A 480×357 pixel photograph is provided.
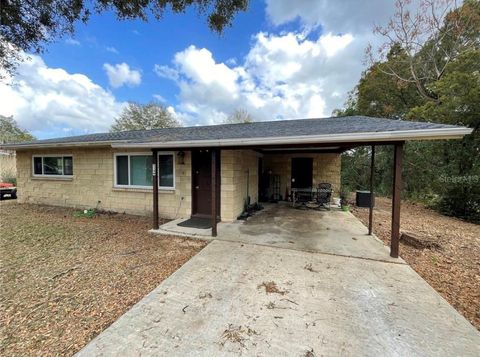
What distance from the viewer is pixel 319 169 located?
33.0 ft

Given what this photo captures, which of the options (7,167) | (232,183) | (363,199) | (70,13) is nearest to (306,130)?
(232,183)

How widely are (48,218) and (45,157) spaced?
3117 millimetres

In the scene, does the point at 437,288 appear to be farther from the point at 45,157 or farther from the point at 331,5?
the point at 45,157

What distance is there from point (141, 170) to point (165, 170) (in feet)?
2.70

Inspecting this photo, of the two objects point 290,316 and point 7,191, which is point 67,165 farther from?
point 290,316

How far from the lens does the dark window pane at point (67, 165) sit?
26.0 ft

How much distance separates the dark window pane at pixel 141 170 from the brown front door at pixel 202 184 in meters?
1.48

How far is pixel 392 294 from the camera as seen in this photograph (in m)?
2.79

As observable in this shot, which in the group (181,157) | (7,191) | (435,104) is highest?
(435,104)

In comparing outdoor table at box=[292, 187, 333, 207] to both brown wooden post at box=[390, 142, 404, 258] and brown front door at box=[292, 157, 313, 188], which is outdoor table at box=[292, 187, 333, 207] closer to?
brown front door at box=[292, 157, 313, 188]

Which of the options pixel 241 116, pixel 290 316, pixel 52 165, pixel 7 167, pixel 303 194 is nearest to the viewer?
pixel 290 316

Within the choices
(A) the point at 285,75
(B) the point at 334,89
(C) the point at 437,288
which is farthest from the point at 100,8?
(B) the point at 334,89

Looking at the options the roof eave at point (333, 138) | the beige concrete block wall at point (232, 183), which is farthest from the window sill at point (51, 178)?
the beige concrete block wall at point (232, 183)

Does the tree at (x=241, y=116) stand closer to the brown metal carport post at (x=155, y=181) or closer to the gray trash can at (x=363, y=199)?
the gray trash can at (x=363, y=199)
